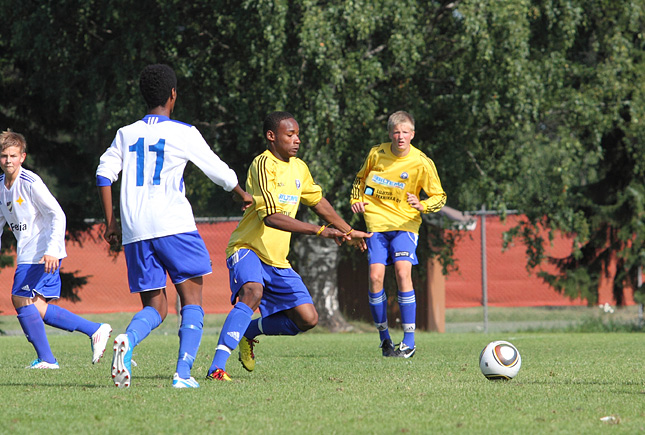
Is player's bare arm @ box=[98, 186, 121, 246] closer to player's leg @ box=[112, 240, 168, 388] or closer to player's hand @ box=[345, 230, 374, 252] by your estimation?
player's leg @ box=[112, 240, 168, 388]

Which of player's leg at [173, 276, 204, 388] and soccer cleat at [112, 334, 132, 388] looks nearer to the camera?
soccer cleat at [112, 334, 132, 388]

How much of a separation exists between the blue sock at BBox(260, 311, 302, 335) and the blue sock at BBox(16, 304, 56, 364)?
6.29ft

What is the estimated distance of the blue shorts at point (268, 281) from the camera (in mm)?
6707

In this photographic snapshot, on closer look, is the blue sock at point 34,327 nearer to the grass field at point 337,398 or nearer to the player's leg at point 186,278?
the grass field at point 337,398

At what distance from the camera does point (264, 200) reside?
6.66 meters

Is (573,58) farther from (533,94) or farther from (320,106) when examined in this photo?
(320,106)

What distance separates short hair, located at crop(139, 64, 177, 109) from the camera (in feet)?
19.3

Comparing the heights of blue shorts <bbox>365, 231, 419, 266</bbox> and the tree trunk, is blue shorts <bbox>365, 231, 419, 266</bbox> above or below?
above

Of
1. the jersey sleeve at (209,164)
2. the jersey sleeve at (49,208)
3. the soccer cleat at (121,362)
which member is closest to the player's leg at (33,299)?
the jersey sleeve at (49,208)

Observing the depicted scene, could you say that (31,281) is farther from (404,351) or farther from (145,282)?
(404,351)

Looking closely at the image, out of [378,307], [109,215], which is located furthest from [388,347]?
[109,215]

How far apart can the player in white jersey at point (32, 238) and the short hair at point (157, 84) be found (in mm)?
1985

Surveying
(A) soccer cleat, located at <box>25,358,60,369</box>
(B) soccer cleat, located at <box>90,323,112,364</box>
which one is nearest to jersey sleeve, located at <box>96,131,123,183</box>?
(B) soccer cleat, located at <box>90,323,112,364</box>

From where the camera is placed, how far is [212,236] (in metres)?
20.0
